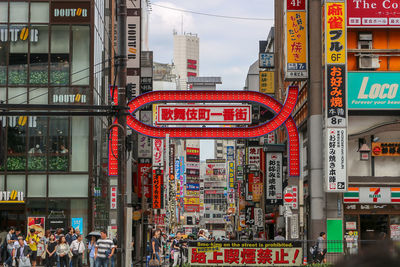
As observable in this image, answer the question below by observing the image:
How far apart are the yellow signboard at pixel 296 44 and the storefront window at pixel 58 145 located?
1386cm

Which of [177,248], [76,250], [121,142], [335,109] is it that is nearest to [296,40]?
[335,109]

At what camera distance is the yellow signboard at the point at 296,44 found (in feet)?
105

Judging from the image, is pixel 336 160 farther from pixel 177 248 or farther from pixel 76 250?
pixel 76 250

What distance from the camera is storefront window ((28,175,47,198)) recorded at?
1507 inches

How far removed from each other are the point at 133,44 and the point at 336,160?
25104 millimetres

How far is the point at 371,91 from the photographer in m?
31.8

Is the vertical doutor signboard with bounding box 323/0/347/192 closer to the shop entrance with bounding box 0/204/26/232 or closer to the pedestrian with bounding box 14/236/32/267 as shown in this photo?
the pedestrian with bounding box 14/236/32/267

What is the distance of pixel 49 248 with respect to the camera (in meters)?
28.6

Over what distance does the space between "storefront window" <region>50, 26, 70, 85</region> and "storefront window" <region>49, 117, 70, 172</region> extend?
2.29m

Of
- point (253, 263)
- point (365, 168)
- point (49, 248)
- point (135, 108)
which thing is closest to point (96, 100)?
point (135, 108)

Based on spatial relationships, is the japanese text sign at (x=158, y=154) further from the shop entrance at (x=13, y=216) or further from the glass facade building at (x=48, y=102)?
the shop entrance at (x=13, y=216)

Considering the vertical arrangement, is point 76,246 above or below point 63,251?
above

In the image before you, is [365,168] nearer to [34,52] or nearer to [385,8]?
[385,8]

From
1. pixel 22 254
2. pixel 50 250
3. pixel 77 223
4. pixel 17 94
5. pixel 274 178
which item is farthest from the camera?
pixel 274 178
